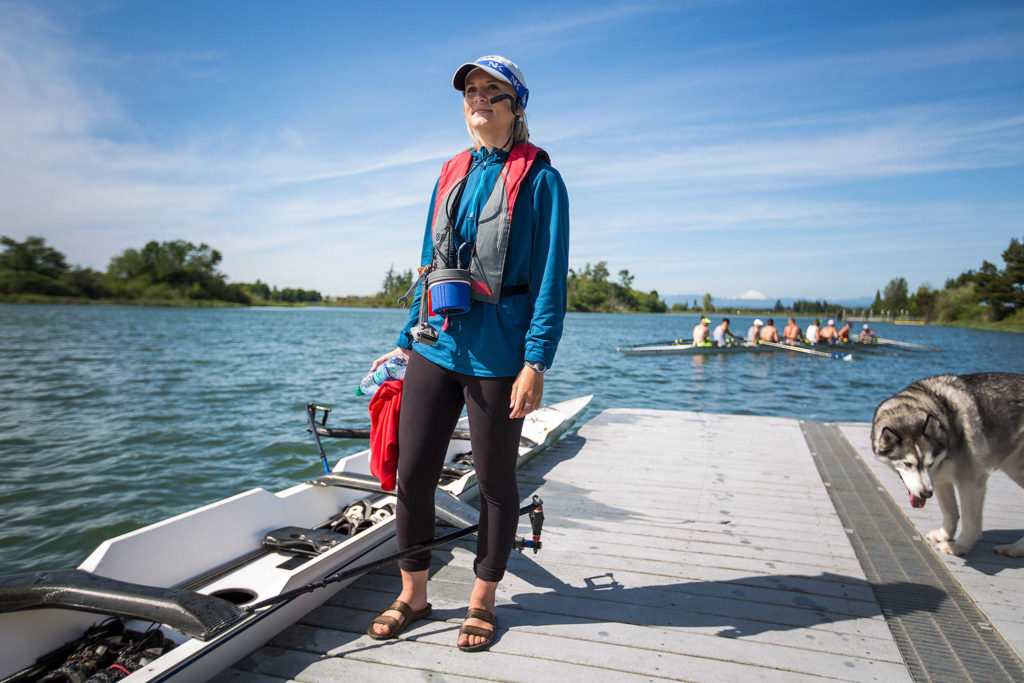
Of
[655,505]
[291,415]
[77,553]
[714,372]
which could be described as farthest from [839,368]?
[77,553]

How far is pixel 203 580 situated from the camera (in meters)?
2.84

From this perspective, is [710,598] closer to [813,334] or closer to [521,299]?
[521,299]

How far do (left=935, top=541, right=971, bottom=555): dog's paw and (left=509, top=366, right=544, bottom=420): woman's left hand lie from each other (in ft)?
9.15

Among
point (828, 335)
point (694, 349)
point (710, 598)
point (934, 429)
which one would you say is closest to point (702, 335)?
point (694, 349)

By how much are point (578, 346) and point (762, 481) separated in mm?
30278

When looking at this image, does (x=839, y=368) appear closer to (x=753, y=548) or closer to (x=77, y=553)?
(x=753, y=548)

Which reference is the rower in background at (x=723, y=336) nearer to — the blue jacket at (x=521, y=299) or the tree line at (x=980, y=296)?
the blue jacket at (x=521, y=299)

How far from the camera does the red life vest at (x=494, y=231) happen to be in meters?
2.01

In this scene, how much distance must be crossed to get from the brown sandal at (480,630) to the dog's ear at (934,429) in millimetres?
2240

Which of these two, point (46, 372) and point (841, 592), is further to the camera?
point (46, 372)

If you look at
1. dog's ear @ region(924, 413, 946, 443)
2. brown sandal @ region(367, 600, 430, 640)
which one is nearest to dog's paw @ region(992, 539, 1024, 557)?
dog's ear @ region(924, 413, 946, 443)

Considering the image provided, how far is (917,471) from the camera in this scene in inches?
108

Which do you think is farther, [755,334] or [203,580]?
[755,334]

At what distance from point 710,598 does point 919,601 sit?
3.27 feet
